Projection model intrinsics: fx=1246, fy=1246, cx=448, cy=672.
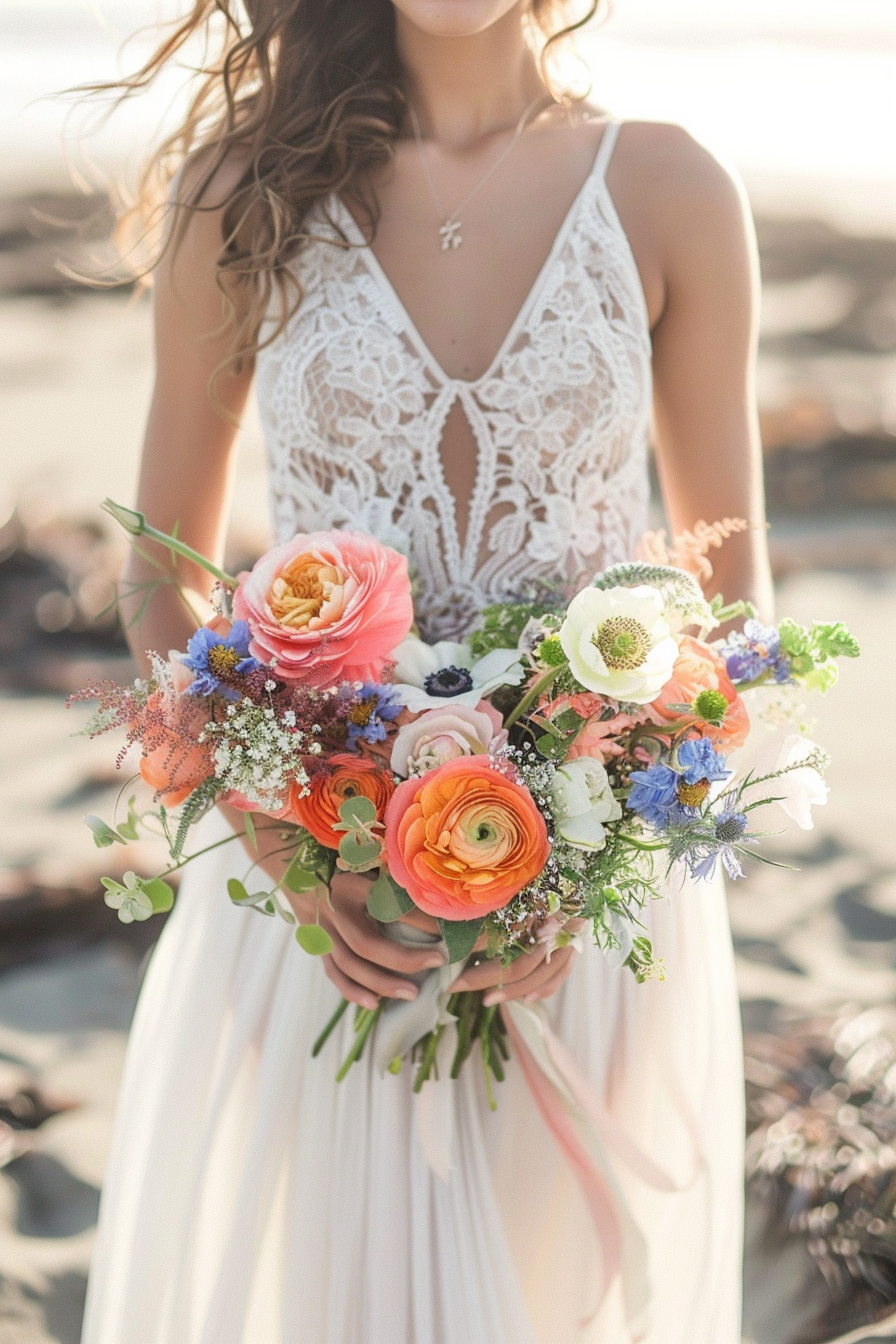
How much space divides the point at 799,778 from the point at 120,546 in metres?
6.68

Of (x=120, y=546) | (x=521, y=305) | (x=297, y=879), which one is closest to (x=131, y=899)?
(x=297, y=879)

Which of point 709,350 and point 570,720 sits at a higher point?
point 709,350

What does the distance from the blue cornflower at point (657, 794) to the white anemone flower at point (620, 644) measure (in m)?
0.07

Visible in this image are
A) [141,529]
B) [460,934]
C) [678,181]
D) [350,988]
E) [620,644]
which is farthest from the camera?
[678,181]

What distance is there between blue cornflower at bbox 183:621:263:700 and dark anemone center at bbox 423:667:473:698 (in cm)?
20

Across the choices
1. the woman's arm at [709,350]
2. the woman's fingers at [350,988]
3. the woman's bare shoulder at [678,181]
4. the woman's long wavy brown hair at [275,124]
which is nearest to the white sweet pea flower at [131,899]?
the woman's fingers at [350,988]

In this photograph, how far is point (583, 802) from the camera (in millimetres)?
1225

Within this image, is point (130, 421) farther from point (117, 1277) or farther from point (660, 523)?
point (117, 1277)

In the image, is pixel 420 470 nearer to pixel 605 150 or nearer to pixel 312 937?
pixel 605 150

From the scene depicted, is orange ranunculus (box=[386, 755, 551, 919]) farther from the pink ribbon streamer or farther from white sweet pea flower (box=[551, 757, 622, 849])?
the pink ribbon streamer

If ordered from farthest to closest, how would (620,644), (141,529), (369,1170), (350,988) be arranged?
(369,1170)
(350,988)
(141,529)
(620,644)

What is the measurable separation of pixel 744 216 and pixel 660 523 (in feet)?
21.8

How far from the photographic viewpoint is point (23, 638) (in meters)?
6.65

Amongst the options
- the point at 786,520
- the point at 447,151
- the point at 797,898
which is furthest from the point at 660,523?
the point at 447,151
